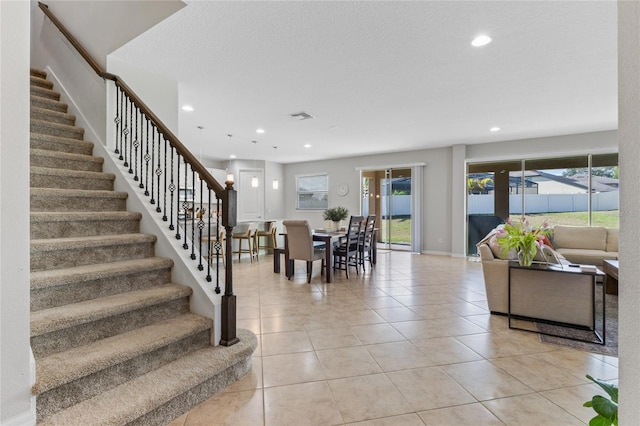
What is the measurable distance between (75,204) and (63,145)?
922mm

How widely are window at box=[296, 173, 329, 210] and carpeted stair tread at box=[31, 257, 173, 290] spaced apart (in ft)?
23.6

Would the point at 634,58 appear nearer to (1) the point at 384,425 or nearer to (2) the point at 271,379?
(1) the point at 384,425

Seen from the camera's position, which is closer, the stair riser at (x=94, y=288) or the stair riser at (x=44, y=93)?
the stair riser at (x=94, y=288)

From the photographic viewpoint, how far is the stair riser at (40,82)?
3527 mm

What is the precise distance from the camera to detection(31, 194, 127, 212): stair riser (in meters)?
2.23

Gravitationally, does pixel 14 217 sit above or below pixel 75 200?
below

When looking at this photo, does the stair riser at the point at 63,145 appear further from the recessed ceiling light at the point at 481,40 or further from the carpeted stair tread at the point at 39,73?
the recessed ceiling light at the point at 481,40

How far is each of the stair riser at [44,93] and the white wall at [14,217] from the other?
291cm

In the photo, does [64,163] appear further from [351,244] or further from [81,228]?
[351,244]

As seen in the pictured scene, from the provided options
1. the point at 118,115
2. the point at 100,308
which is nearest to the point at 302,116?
the point at 118,115

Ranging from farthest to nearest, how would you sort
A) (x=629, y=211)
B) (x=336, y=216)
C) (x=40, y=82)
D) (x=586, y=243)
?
(x=336, y=216) < (x=586, y=243) < (x=40, y=82) < (x=629, y=211)

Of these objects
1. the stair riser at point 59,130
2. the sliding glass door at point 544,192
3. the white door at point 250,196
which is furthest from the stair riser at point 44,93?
the sliding glass door at point 544,192

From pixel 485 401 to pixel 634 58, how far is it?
76.0 inches

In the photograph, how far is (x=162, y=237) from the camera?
94.7 inches
